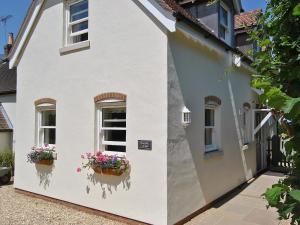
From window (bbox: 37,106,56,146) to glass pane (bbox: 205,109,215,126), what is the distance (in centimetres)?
500

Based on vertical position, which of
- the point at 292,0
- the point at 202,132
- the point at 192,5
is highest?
the point at 192,5

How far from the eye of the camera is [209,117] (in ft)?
28.4

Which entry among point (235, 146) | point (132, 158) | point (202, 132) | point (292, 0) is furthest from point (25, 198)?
point (292, 0)

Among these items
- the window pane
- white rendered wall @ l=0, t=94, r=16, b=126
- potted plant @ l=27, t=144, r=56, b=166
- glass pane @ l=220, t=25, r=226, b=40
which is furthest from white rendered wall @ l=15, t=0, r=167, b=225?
white rendered wall @ l=0, t=94, r=16, b=126

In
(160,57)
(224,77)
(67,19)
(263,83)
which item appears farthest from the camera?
(224,77)

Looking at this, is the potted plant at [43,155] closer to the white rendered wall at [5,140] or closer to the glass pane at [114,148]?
the glass pane at [114,148]

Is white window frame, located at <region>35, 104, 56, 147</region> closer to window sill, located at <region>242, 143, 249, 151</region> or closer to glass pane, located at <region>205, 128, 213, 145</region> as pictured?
glass pane, located at <region>205, 128, 213, 145</region>

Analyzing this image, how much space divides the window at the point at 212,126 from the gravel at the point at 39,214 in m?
3.65

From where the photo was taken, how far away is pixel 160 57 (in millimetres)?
6328

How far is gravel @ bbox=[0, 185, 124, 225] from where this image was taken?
688cm

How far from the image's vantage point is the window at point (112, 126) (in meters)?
7.21

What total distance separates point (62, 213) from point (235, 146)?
19.9 feet

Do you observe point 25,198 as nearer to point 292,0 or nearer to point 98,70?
point 98,70

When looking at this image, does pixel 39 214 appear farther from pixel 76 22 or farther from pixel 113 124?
pixel 76 22
